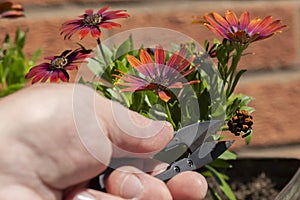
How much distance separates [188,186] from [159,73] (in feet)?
0.37

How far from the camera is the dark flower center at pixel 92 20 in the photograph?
0.73m

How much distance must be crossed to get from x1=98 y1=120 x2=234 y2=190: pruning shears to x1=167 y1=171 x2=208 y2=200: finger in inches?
0.5

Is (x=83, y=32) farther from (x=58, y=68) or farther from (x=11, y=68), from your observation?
(x=11, y=68)

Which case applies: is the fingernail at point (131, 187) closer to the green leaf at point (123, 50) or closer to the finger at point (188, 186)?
the finger at point (188, 186)

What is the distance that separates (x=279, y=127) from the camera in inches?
46.4

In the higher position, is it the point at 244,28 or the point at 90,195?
the point at 244,28

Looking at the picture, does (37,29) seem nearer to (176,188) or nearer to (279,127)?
(279,127)

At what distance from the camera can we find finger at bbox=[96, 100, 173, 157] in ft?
1.95

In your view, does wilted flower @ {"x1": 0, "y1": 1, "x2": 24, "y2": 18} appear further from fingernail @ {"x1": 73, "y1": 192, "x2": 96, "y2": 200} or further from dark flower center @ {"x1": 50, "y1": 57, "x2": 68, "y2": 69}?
fingernail @ {"x1": 73, "y1": 192, "x2": 96, "y2": 200}

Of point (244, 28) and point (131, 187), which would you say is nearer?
point (131, 187)

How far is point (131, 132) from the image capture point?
602 mm

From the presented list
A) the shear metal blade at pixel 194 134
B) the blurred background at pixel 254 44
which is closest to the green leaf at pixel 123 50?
the shear metal blade at pixel 194 134

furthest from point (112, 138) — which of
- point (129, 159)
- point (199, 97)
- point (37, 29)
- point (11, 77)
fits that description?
point (37, 29)

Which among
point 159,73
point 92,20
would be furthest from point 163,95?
point 92,20
